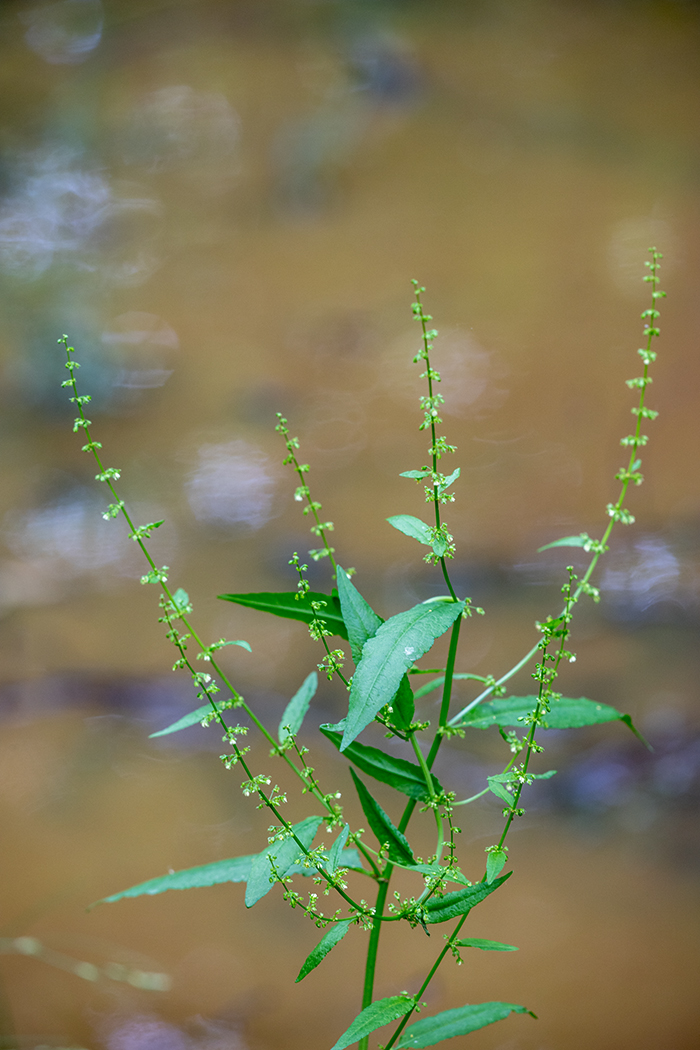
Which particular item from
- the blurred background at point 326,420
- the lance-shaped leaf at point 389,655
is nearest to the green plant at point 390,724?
the lance-shaped leaf at point 389,655

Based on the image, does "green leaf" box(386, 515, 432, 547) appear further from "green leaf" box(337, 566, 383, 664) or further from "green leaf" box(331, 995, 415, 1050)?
"green leaf" box(331, 995, 415, 1050)

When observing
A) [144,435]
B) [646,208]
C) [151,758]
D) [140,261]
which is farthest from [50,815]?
[646,208]

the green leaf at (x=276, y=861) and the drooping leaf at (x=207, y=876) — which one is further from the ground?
the green leaf at (x=276, y=861)

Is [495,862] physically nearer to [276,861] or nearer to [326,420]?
[276,861]

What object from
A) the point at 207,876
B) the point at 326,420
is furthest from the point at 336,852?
the point at 326,420

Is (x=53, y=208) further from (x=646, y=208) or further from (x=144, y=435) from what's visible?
(x=646, y=208)

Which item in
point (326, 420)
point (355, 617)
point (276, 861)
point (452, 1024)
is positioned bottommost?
point (452, 1024)

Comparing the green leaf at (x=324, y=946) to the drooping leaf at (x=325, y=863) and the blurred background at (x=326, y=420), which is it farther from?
the blurred background at (x=326, y=420)
